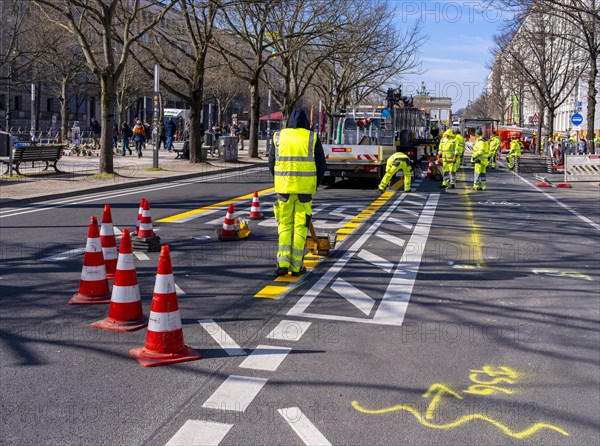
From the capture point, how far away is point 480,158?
2194 cm

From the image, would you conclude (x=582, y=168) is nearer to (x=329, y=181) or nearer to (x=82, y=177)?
(x=329, y=181)

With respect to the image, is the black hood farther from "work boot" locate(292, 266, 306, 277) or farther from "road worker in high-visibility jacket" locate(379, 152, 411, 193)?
"road worker in high-visibility jacket" locate(379, 152, 411, 193)

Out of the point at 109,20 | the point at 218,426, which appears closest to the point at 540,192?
the point at 109,20

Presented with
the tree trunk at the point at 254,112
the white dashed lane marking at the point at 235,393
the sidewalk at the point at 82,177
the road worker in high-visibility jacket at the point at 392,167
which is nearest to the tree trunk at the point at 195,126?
the sidewalk at the point at 82,177

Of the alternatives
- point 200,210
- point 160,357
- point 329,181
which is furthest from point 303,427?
point 329,181

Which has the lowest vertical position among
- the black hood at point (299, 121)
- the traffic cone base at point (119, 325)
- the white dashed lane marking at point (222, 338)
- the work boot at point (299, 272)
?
the white dashed lane marking at point (222, 338)

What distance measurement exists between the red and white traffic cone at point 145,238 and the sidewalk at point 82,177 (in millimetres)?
6693

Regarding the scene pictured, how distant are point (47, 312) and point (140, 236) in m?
3.68

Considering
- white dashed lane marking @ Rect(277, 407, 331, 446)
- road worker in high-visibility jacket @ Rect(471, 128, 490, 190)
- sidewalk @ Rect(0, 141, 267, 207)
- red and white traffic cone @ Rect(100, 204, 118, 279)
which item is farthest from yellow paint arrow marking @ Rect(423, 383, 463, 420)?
road worker in high-visibility jacket @ Rect(471, 128, 490, 190)

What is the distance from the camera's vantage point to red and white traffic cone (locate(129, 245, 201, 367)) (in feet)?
18.4

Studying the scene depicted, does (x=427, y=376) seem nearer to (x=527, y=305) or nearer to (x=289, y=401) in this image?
(x=289, y=401)

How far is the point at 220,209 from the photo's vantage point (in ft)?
53.1

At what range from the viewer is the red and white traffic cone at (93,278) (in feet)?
23.9

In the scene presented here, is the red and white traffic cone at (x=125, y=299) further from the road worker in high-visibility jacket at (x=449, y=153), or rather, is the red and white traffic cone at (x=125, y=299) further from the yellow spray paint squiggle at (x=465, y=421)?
the road worker in high-visibility jacket at (x=449, y=153)
